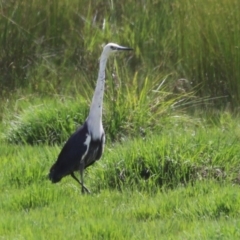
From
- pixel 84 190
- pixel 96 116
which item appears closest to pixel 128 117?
pixel 96 116

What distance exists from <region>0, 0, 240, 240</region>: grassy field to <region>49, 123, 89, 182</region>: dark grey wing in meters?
0.12

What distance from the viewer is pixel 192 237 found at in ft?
18.8

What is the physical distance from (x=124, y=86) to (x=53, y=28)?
7.95ft

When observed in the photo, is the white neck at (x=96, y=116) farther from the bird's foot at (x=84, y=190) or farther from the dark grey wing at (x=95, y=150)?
the bird's foot at (x=84, y=190)

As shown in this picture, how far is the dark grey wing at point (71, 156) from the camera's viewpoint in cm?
744

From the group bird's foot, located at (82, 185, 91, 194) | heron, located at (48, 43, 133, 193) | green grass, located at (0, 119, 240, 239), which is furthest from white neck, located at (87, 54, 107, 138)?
bird's foot, located at (82, 185, 91, 194)

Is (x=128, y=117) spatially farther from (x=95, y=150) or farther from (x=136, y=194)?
(x=136, y=194)

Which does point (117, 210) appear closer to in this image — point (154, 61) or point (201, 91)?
point (201, 91)

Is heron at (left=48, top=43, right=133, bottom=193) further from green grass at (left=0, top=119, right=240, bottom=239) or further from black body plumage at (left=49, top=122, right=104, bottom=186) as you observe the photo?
green grass at (left=0, top=119, right=240, bottom=239)

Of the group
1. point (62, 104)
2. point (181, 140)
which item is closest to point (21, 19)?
point (62, 104)

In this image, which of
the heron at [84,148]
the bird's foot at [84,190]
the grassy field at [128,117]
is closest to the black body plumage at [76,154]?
the heron at [84,148]

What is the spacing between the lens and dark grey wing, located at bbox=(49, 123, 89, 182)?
24.4ft

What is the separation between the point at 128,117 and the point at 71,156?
5.24 ft

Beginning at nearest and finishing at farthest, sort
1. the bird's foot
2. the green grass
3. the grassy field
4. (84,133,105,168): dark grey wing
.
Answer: the green grass
the grassy field
the bird's foot
(84,133,105,168): dark grey wing
